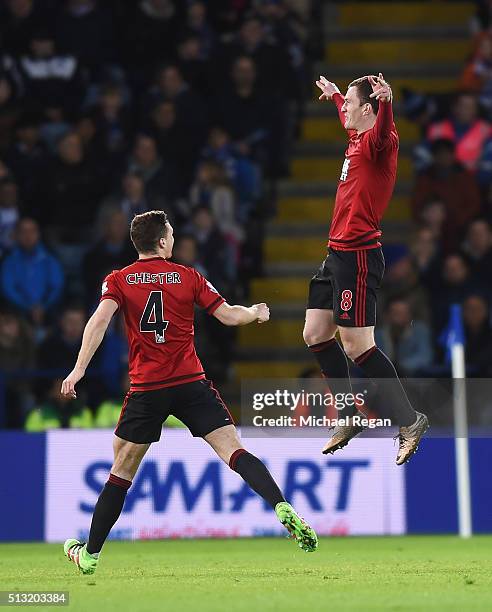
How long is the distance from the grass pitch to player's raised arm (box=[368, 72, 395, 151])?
2611mm

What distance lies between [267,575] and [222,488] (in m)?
3.86

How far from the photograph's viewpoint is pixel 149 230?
9742 millimetres

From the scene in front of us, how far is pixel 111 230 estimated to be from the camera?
1659 cm

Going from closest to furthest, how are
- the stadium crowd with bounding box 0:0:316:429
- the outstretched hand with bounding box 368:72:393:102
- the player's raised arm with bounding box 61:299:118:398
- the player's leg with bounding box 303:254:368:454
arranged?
the outstretched hand with bounding box 368:72:393:102, the player's raised arm with bounding box 61:299:118:398, the player's leg with bounding box 303:254:368:454, the stadium crowd with bounding box 0:0:316:429

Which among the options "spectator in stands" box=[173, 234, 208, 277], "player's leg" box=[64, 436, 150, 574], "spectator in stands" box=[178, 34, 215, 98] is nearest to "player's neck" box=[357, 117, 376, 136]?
"player's leg" box=[64, 436, 150, 574]

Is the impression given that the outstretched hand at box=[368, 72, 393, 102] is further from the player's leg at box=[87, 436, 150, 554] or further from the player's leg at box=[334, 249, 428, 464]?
the player's leg at box=[87, 436, 150, 554]

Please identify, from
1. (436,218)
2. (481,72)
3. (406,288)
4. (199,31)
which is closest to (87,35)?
(199,31)

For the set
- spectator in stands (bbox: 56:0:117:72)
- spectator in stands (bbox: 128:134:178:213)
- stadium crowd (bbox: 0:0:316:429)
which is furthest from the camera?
spectator in stands (bbox: 56:0:117:72)

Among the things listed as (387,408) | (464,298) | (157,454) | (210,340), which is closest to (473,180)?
(464,298)

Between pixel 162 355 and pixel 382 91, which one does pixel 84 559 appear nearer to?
pixel 162 355

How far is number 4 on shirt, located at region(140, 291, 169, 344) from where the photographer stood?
9734mm

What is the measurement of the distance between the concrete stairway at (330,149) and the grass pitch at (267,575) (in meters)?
3.57

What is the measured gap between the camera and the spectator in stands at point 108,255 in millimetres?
16391

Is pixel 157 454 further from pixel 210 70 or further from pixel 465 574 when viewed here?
pixel 210 70
